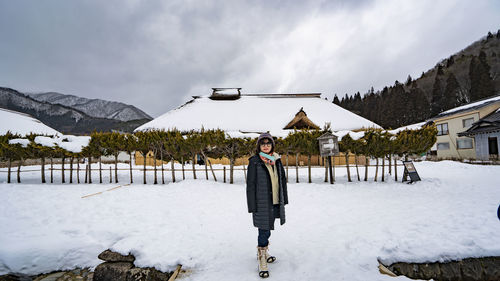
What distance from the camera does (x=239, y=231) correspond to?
4.94 metres

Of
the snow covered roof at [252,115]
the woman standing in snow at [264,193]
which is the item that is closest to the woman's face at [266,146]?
the woman standing in snow at [264,193]

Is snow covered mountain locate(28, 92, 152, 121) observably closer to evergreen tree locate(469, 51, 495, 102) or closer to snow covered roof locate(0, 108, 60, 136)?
snow covered roof locate(0, 108, 60, 136)

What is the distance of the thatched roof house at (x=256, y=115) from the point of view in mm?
19391

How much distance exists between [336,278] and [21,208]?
920 cm

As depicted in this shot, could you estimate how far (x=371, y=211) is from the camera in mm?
5914

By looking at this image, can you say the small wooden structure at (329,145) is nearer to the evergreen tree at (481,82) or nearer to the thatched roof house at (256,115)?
the thatched roof house at (256,115)

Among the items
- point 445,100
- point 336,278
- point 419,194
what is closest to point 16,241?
point 336,278

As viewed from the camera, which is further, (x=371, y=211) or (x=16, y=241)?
(x=371, y=211)

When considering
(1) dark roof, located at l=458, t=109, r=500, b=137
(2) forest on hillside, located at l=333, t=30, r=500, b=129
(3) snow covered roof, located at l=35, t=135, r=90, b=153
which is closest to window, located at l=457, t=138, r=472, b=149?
(1) dark roof, located at l=458, t=109, r=500, b=137

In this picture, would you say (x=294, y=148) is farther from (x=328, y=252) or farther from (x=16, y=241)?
(x=16, y=241)

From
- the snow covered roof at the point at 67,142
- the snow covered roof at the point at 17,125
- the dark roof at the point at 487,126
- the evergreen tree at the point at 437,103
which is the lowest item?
the snow covered roof at the point at 67,142

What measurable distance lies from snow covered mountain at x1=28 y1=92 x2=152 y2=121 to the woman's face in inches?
5570

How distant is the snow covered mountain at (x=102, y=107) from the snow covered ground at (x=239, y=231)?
448 ft

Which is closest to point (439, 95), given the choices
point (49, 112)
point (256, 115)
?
point (256, 115)
